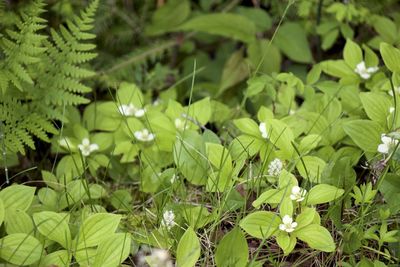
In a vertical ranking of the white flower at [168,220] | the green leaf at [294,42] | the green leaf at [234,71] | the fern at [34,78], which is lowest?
the green leaf at [234,71]

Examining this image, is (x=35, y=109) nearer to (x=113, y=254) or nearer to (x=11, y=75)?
(x=11, y=75)

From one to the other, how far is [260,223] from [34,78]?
1296 mm

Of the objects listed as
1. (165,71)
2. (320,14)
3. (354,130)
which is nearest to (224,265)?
(354,130)

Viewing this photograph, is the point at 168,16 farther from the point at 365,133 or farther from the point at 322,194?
the point at 322,194

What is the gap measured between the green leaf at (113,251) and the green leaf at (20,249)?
→ 186 mm

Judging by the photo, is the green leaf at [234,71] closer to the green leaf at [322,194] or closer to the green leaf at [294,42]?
the green leaf at [294,42]

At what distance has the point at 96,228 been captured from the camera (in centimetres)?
184

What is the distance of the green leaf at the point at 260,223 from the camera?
180 cm

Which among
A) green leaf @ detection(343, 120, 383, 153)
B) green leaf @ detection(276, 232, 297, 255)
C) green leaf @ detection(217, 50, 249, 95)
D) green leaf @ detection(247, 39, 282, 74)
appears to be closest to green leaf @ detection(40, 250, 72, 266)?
green leaf @ detection(276, 232, 297, 255)

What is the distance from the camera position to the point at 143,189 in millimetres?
2221

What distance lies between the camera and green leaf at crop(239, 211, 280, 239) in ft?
5.91

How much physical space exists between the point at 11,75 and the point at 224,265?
115 cm

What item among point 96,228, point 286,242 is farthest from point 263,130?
point 96,228

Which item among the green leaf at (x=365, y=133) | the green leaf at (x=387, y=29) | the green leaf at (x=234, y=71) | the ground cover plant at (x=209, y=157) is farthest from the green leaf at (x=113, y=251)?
the green leaf at (x=387, y=29)
